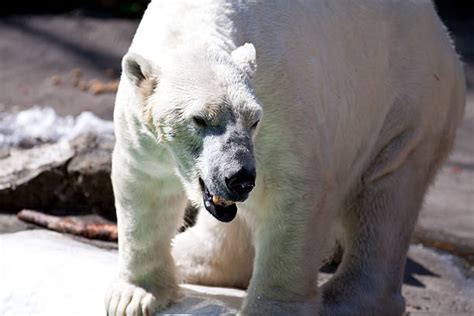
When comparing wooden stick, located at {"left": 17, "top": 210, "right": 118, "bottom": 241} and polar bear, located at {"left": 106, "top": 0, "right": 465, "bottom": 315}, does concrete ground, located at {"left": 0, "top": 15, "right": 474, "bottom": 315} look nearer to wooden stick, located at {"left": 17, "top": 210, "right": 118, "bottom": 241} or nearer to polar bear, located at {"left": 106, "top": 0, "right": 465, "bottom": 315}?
wooden stick, located at {"left": 17, "top": 210, "right": 118, "bottom": 241}

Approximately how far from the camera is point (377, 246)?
12.7 ft

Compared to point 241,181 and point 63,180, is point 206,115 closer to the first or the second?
point 241,181

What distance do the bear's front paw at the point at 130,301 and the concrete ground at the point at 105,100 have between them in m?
0.66

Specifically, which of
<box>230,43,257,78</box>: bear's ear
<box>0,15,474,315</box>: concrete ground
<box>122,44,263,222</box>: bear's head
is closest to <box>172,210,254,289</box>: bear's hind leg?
<box>0,15,474,315</box>: concrete ground

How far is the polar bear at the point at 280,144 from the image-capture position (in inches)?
115

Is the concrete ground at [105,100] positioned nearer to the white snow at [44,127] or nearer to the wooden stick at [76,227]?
the wooden stick at [76,227]

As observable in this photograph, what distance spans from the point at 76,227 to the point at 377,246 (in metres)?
1.54

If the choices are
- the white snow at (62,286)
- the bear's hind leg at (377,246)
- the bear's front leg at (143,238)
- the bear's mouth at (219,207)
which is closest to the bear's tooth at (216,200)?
the bear's mouth at (219,207)

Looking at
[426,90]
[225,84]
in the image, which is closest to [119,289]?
[225,84]

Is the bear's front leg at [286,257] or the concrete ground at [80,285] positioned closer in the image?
the bear's front leg at [286,257]

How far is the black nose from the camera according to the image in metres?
2.75

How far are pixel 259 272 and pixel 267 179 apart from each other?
34 centimetres

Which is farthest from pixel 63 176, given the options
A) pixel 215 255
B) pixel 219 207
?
pixel 219 207

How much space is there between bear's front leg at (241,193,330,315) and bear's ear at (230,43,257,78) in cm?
53
